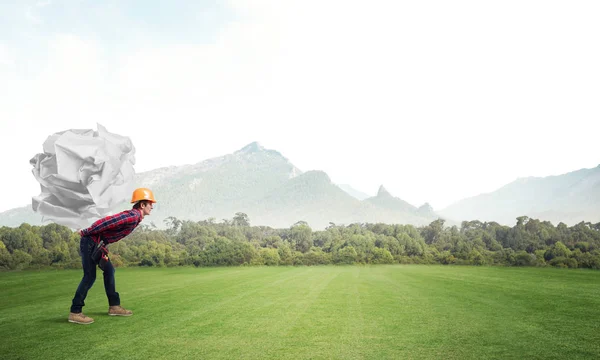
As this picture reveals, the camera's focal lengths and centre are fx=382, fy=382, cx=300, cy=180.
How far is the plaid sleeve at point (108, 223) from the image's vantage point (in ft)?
24.4

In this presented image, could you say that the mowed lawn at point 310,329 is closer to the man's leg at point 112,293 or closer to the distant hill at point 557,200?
the man's leg at point 112,293

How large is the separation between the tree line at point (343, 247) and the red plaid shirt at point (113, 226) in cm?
2712

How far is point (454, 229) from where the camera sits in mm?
61750

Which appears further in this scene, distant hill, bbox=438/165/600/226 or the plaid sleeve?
distant hill, bbox=438/165/600/226

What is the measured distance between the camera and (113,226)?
24.6 ft

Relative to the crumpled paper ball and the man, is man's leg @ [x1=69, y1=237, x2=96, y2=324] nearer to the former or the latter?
the man

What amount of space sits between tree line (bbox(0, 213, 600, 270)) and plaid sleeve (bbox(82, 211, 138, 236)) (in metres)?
27.2

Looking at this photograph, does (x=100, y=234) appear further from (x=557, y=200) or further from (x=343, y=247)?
(x=557, y=200)

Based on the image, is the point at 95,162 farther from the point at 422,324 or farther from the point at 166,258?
the point at 166,258

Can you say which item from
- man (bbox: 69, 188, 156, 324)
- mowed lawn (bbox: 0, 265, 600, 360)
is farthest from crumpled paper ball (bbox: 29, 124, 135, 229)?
man (bbox: 69, 188, 156, 324)

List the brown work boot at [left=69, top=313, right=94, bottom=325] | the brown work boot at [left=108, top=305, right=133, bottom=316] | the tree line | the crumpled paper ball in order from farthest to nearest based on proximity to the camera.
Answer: the tree line, the crumpled paper ball, the brown work boot at [left=108, top=305, right=133, bottom=316], the brown work boot at [left=69, top=313, right=94, bottom=325]

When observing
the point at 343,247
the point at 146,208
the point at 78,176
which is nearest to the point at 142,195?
the point at 146,208

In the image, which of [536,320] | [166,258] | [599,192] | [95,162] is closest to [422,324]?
[536,320]

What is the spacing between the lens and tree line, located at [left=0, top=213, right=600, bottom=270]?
108 ft
